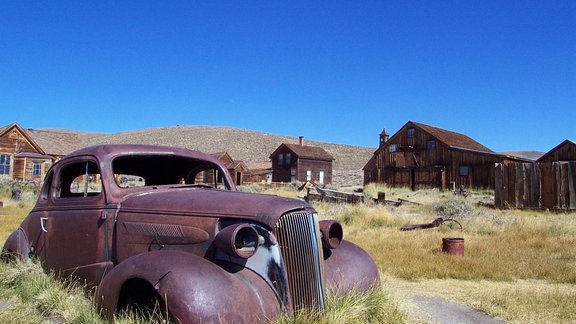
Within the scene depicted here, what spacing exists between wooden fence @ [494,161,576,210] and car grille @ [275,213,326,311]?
60.3 feet

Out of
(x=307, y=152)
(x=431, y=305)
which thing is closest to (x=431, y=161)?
(x=307, y=152)

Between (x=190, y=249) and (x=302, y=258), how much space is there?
2.87 feet

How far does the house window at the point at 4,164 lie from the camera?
33.8 metres

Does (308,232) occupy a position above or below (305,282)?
above

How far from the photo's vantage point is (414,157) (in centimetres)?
4131

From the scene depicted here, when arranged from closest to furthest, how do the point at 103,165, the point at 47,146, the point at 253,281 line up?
the point at 253,281 < the point at 103,165 < the point at 47,146

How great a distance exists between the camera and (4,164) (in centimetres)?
3403

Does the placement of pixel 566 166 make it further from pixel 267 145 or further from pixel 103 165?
pixel 267 145

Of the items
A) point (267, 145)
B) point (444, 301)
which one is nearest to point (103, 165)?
point (444, 301)

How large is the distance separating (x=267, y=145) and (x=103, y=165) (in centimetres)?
9768

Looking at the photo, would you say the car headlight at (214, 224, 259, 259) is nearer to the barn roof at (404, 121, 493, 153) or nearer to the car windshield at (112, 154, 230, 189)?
Result: the car windshield at (112, 154, 230, 189)

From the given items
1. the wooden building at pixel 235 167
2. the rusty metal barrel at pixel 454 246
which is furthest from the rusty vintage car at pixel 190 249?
the wooden building at pixel 235 167

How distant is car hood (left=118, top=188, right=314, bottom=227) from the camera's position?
3.54 metres

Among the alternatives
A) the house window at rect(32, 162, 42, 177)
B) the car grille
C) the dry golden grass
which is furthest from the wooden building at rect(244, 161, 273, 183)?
the car grille
